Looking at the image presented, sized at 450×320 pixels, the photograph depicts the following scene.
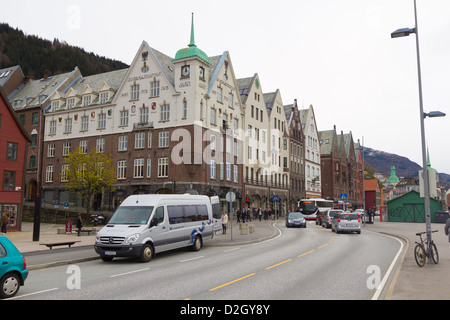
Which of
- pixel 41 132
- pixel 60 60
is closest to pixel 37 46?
pixel 60 60

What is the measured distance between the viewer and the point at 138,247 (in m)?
13.9

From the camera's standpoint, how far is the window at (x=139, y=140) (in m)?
46.6

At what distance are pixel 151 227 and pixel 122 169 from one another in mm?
34300

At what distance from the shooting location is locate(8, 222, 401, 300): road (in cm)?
888

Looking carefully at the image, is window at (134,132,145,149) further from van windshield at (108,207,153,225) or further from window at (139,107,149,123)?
van windshield at (108,207,153,225)

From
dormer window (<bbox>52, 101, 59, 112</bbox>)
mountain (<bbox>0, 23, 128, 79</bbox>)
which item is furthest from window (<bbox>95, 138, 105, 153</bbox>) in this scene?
mountain (<bbox>0, 23, 128, 79</bbox>)

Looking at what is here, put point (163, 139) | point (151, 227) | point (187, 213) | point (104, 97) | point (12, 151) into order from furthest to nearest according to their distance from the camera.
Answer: point (104, 97) < point (163, 139) < point (12, 151) < point (187, 213) < point (151, 227)

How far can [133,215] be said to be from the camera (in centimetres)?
1530

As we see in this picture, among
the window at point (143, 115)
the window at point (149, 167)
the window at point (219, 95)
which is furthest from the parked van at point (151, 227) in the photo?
the window at point (219, 95)

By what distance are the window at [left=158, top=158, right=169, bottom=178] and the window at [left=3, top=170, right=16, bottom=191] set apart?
15131mm

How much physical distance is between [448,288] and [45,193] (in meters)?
52.5

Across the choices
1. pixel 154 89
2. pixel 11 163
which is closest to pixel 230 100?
pixel 154 89

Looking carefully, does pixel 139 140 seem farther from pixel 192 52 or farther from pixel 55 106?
pixel 55 106

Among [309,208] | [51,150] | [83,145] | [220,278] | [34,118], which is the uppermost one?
[34,118]
